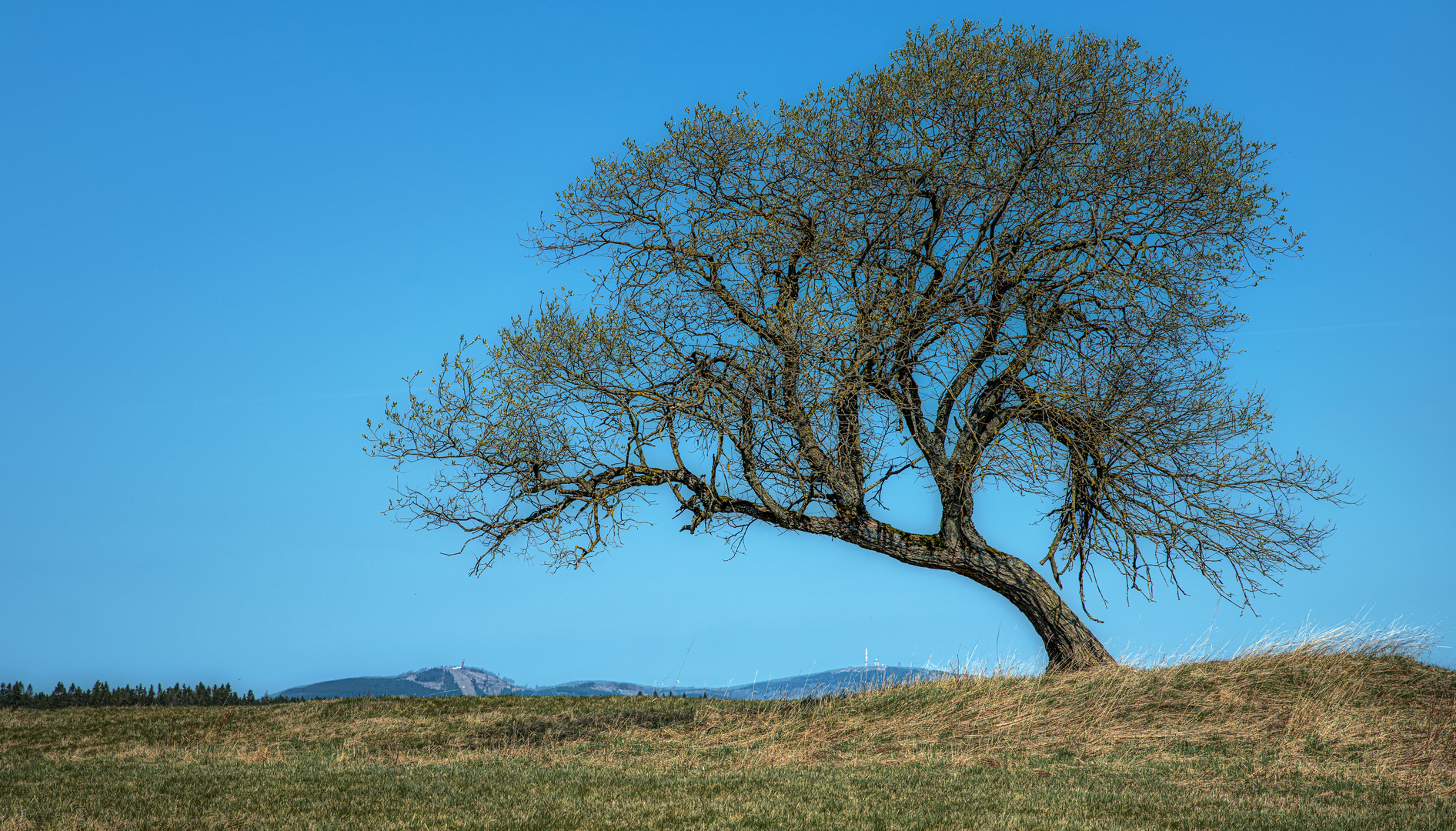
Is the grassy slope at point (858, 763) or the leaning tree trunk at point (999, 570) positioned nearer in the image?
the grassy slope at point (858, 763)

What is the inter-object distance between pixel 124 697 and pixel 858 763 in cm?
2146

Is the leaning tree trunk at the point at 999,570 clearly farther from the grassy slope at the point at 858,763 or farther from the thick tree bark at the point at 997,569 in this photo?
the grassy slope at the point at 858,763

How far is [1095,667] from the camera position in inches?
590

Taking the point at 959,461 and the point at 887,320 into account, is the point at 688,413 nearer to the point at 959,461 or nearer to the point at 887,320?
the point at 887,320

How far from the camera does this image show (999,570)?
50.2 ft

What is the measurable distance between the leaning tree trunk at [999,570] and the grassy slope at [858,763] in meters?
0.82

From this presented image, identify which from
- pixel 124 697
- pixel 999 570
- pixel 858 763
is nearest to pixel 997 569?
pixel 999 570

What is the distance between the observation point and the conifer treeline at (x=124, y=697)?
23.6 meters

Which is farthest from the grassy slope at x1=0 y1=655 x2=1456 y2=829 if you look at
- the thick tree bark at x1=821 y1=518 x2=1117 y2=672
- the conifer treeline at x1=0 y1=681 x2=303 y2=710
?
the conifer treeline at x1=0 y1=681 x2=303 y2=710

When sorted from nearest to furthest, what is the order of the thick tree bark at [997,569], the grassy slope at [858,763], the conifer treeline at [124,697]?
the grassy slope at [858,763]
the thick tree bark at [997,569]
the conifer treeline at [124,697]

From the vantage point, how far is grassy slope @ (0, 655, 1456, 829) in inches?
332

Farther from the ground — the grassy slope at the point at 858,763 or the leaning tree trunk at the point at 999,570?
the leaning tree trunk at the point at 999,570

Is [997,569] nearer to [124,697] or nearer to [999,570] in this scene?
[999,570]

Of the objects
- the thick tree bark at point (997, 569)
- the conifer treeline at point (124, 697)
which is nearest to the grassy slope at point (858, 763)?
the thick tree bark at point (997, 569)
